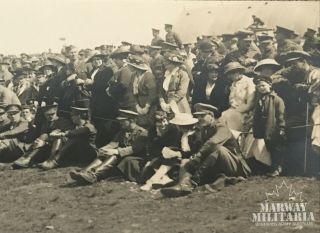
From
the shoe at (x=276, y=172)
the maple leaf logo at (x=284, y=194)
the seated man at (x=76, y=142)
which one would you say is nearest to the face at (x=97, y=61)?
the seated man at (x=76, y=142)

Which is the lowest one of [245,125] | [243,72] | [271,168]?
[271,168]

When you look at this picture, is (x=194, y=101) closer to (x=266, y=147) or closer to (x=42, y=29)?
(x=266, y=147)

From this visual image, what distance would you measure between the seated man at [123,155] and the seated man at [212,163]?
0.77 m

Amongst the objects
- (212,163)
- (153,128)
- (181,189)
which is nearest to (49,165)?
(153,128)

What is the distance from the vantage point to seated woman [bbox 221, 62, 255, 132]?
615 centimetres

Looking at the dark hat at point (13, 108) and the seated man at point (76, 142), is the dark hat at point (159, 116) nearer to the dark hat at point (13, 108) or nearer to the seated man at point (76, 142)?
the seated man at point (76, 142)

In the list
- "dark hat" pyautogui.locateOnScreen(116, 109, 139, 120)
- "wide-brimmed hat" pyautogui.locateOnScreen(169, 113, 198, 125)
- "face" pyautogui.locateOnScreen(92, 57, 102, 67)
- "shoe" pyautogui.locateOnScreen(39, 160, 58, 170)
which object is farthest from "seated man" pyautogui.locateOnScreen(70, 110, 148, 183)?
"face" pyautogui.locateOnScreen(92, 57, 102, 67)

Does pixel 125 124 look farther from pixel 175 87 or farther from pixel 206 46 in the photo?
pixel 206 46

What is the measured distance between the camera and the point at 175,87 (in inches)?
269

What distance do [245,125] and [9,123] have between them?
151 inches

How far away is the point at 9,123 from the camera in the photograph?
8.02 metres

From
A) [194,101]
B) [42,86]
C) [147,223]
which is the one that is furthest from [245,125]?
[42,86]

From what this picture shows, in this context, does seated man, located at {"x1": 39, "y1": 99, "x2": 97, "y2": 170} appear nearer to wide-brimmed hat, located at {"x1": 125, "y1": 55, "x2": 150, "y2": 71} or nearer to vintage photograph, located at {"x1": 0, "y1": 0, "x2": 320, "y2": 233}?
vintage photograph, located at {"x1": 0, "y1": 0, "x2": 320, "y2": 233}

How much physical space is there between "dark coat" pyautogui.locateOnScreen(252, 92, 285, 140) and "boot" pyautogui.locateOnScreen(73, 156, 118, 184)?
1.80 metres
